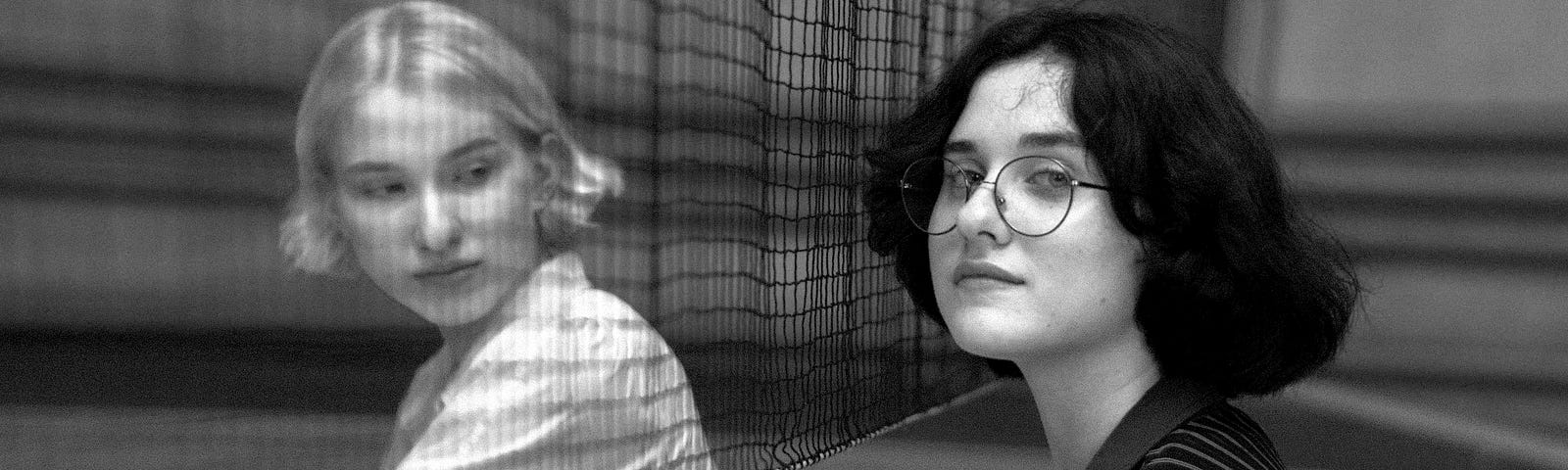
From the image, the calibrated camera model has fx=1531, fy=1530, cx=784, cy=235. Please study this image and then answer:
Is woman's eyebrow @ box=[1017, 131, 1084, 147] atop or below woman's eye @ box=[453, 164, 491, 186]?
atop

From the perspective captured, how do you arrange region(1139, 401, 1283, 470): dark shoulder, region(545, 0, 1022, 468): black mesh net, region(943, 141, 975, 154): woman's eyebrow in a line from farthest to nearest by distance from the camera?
1. region(545, 0, 1022, 468): black mesh net
2. region(943, 141, 975, 154): woman's eyebrow
3. region(1139, 401, 1283, 470): dark shoulder

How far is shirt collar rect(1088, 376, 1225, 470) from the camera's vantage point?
4.14 feet

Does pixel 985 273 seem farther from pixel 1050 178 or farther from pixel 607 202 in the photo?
pixel 607 202

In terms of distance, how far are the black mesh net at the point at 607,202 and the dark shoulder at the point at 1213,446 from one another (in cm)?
47

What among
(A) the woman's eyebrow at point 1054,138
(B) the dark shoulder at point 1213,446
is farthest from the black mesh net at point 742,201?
(B) the dark shoulder at point 1213,446

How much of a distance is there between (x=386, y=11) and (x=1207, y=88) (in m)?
0.67

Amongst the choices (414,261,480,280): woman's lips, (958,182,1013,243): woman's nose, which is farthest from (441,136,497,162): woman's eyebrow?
(958,182,1013,243): woman's nose

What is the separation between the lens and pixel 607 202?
→ 1.42 metres

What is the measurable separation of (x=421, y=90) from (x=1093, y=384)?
0.62 m

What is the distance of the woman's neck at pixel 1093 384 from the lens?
51.4 inches

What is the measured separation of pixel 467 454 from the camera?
123 cm

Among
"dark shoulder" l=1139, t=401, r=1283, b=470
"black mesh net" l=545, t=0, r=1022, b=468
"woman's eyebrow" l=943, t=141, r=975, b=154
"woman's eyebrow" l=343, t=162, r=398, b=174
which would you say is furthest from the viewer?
"black mesh net" l=545, t=0, r=1022, b=468

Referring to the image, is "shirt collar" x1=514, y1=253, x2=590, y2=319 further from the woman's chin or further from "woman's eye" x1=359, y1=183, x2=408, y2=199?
the woman's chin

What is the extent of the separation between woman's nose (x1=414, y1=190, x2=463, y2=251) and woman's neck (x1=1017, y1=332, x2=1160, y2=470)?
490 mm
